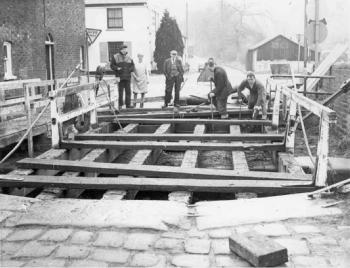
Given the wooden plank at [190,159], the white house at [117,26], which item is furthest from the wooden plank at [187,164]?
the white house at [117,26]

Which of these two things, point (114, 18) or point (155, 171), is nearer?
point (155, 171)

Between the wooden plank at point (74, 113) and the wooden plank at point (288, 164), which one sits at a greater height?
the wooden plank at point (74, 113)

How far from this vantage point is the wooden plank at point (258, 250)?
3551mm

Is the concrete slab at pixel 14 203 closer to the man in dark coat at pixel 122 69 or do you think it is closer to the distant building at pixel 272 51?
the man in dark coat at pixel 122 69

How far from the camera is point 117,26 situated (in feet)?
133

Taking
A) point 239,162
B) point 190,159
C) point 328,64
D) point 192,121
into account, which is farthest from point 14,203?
point 328,64

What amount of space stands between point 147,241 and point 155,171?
2088mm

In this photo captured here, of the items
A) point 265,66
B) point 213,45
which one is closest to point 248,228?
point 265,66

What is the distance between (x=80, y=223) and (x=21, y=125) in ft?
18.7

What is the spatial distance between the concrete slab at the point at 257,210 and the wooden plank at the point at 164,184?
0.99 ft

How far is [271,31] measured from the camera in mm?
109625

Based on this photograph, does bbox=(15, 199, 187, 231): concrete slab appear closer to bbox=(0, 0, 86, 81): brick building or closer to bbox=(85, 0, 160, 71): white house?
bbox=(0, 0, 86, 81): brick building

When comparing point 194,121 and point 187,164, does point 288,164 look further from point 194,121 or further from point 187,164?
point 194,121

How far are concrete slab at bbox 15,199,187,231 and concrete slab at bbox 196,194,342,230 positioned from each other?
260 mm
